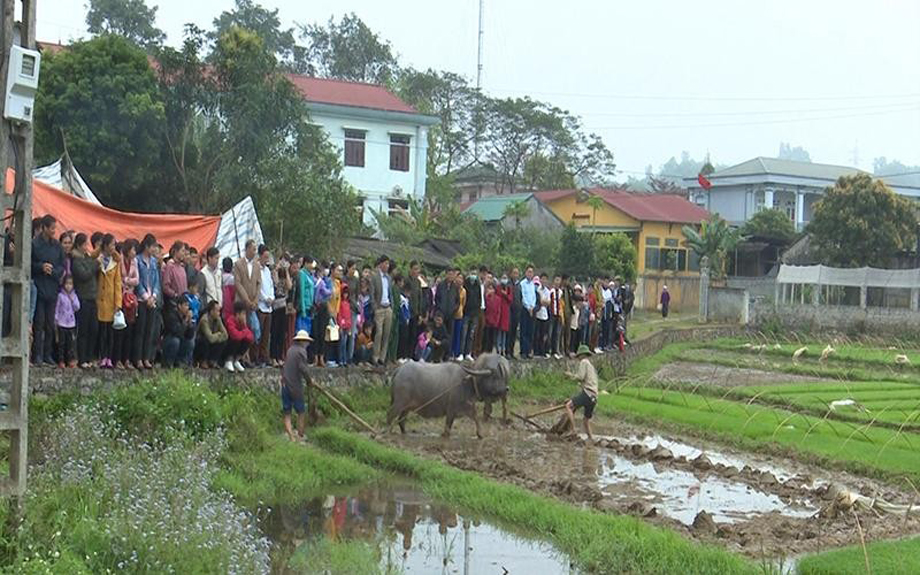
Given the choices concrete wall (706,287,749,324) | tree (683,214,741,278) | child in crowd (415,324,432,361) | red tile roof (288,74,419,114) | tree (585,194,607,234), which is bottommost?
child in crowd (415,324,432,361)

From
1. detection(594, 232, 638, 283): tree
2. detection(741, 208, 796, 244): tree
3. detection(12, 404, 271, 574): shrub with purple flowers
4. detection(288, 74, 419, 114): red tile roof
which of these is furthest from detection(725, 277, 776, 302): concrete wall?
detection(12, 404, 271, 574): shrub with purple flowers

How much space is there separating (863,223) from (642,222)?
29.0ft

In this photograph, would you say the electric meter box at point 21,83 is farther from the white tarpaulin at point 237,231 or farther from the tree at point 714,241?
the tree at point 714,241

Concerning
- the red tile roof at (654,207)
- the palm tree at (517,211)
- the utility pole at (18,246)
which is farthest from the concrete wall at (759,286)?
the utility pole at (18,246)

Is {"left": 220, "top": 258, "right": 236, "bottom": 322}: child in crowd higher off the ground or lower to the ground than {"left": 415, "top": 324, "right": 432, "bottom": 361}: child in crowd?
higher

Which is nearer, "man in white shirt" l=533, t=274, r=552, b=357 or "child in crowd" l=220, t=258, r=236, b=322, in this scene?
"child in crowd" l=220, t=258, r=236, b=322

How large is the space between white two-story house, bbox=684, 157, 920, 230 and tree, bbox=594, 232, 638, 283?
1848 cm

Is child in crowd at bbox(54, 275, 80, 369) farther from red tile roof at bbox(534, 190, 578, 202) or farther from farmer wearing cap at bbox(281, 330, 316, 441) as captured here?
red tile roof at bbox(534, 190, 578, 202)

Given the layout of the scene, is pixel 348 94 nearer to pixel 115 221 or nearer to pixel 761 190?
pixel 115 221

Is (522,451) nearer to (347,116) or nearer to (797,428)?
(797,428)

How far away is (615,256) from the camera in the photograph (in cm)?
3859

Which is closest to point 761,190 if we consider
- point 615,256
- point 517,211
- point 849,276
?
point 849,276

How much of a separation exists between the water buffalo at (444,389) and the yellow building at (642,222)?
2879 cm

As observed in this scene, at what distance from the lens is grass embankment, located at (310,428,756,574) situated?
9.78 meters
